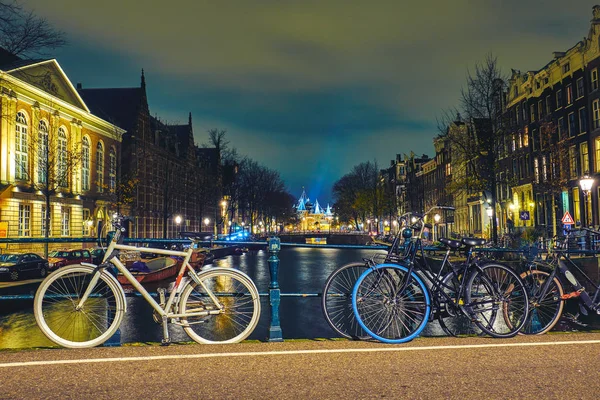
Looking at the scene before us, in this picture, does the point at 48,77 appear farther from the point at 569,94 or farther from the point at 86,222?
the point at 569,94

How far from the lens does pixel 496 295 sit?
6.24 metres

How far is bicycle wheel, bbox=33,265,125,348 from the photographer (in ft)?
17.5

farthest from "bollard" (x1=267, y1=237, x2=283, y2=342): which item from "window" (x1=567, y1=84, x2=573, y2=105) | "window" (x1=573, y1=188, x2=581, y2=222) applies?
"window" (x1=567, y1=84, x2=573, y2=105)

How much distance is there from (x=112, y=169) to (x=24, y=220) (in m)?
16.3

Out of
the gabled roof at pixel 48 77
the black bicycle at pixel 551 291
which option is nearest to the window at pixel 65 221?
the gabled roof at pixel 48 77

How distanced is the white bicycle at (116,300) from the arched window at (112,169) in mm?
52396

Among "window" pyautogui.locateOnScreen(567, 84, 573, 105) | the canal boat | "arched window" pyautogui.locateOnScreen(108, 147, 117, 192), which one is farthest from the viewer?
"arched window" pyautogui.locateOnScreen(108, 147, 117, 192)

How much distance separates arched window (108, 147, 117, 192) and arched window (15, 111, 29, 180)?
49.1 feet

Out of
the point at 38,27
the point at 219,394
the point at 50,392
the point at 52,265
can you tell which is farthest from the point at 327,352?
the point at 52,265

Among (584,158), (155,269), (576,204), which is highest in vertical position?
(584,158)

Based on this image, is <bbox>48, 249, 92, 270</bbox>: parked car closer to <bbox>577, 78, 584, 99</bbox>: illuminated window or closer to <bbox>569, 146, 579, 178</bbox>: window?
<bbox>569, 146, 579, 178</bbox>: window

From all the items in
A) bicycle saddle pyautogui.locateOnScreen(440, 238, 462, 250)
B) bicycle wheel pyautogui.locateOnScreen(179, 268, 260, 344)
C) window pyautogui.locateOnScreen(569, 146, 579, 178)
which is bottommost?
bicycle wheel pyautogui.locateOnScreen(179, 268, 260, 344)

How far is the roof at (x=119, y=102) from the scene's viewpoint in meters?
64.1

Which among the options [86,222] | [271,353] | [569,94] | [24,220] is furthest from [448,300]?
[86,222]
